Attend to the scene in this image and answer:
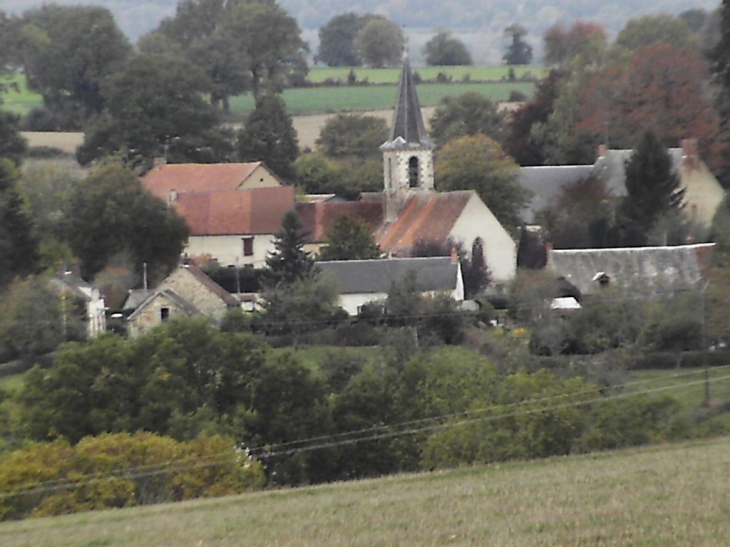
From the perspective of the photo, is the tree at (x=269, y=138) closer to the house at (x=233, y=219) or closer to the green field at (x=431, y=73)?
the house at (x=233, y=219)

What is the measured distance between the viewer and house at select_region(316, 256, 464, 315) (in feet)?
162

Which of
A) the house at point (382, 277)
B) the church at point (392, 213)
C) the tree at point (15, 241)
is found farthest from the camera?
the church at point (392, 213)

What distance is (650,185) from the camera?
189ft

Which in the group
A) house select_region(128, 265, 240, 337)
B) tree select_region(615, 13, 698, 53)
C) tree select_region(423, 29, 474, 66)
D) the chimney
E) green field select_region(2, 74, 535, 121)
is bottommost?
house select_region(128, 265, 240, 337)

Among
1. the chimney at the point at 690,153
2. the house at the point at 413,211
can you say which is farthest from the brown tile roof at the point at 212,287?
the chimney at the point at 690,153

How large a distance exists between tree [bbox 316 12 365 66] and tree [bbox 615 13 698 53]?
5889 cm

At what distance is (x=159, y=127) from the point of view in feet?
273

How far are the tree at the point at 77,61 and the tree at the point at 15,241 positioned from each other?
51.0 m

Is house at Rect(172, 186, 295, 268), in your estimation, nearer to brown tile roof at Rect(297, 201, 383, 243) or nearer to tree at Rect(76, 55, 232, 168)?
brown tile roof at Rect(297, 201, 383, 243)

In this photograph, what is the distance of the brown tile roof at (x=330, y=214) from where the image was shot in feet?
197

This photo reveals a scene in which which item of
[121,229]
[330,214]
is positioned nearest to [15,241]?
[121,229]

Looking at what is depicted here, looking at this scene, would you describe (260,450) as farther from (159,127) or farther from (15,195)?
(159,127)

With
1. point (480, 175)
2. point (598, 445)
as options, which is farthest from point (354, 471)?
point (480, 175)

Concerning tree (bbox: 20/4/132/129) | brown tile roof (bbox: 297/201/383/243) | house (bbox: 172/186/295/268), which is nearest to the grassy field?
brown tile roof (bbox: 297/201/383/243)
